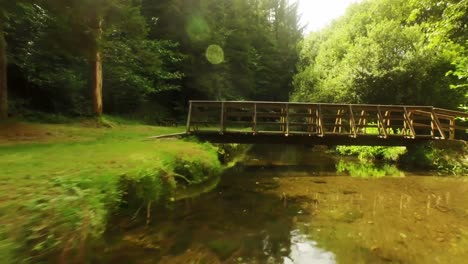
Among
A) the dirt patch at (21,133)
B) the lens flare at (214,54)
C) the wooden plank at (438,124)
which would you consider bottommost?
the dirt patch at (21,133)

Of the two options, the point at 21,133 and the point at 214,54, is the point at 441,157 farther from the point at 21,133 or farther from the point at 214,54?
the point at 214,54

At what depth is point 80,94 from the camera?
67.6ft

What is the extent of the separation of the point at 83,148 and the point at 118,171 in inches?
129

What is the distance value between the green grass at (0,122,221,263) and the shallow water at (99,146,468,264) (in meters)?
0.69

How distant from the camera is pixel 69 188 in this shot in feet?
16.0

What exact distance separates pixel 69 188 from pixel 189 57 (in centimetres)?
2637

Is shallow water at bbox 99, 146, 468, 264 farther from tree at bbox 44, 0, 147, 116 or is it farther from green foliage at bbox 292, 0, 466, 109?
green foliage at bbox 292, 0, 466, 109

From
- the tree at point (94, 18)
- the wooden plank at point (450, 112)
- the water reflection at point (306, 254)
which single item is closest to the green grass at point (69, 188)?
the water reflection at point (306, 254)

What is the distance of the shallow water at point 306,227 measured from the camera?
5441mm

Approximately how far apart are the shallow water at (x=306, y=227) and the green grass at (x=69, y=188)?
2.27 ft

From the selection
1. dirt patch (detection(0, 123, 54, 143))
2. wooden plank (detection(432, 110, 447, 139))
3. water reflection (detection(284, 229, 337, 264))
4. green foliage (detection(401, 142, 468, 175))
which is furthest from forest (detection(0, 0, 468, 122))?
water reflection (detection(284, 229, 337, 264))

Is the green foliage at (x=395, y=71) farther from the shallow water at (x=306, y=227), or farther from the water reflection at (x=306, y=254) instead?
the water reflection at (x=306, y=254)

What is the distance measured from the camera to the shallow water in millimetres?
5441

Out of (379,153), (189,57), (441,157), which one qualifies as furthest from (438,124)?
(189,57)
